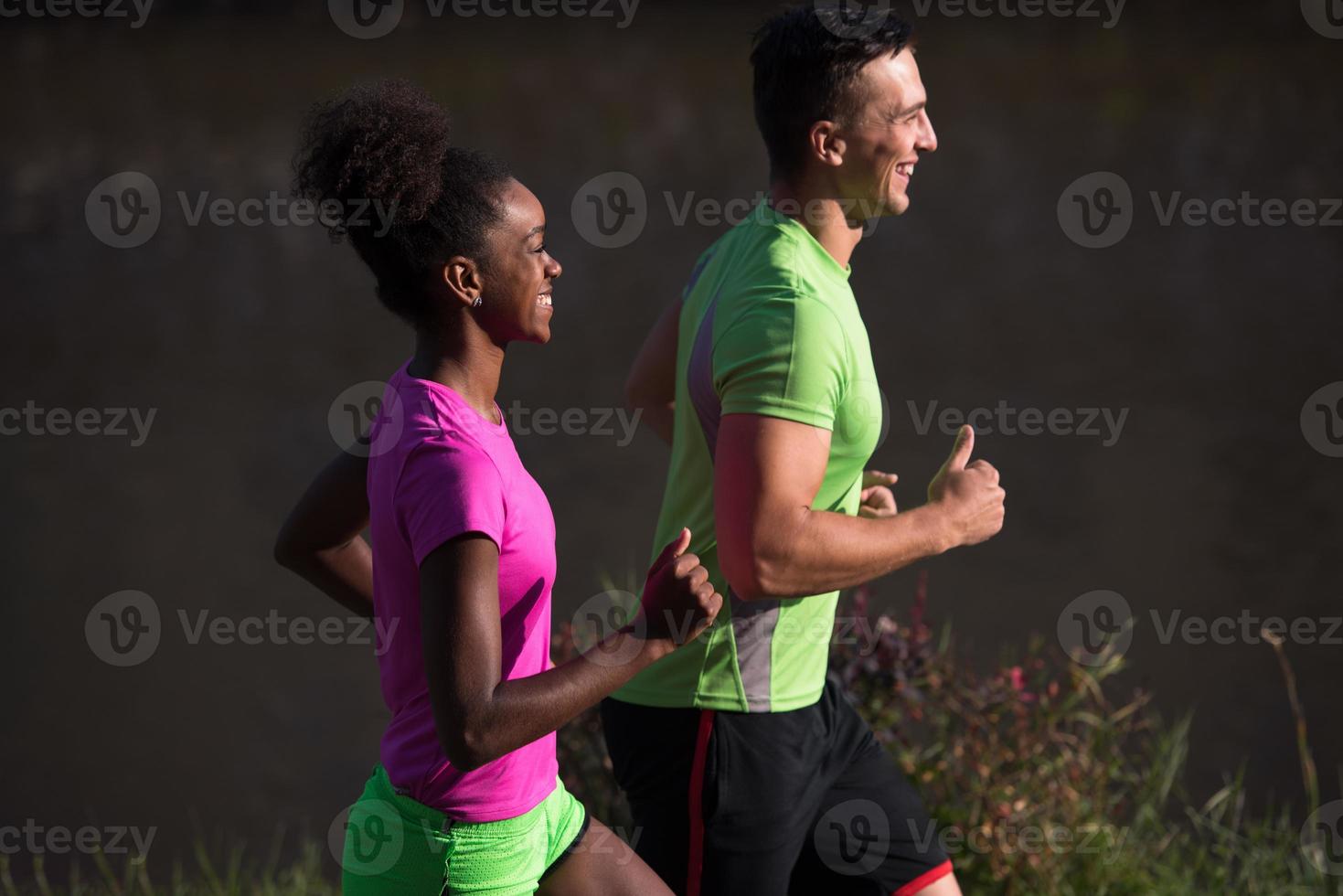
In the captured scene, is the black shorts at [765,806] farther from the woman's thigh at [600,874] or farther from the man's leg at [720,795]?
the woman's thigh at [600,874]

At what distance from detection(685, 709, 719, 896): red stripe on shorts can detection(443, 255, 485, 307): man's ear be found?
0.67 m

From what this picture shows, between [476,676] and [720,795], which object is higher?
[476,676]

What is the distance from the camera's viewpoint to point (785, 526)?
6.36 ft

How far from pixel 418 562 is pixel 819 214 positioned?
2.81ft

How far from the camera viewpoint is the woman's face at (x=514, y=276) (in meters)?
1.84

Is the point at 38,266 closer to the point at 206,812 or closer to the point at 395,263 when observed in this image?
the point at 206,812

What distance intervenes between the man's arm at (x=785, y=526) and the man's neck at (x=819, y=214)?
35 cm

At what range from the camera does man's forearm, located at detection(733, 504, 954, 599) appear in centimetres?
195
